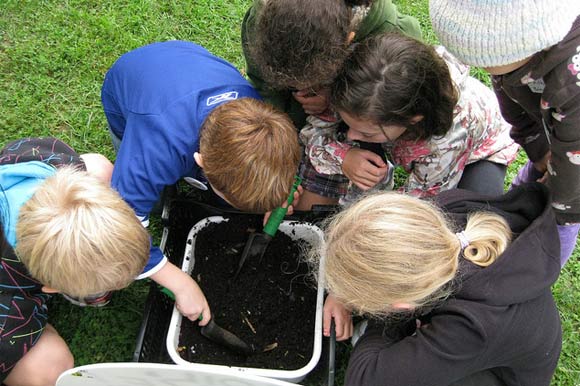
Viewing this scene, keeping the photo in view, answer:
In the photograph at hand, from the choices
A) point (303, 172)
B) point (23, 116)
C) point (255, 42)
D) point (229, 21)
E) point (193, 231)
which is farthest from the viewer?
point (229, 21)

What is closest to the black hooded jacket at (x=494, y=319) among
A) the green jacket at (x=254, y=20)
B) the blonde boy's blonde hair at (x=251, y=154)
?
the blonde boy's blonde hair at (x=251, y=154)

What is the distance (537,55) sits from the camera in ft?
4.23

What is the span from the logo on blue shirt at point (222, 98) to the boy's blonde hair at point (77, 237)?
42 centimetres

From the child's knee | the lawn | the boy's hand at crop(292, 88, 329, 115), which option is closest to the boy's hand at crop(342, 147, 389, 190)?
the boy's hand at crop(292, 88, 329, 115)

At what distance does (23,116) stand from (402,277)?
1.87 metres

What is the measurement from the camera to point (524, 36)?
44.1 inches

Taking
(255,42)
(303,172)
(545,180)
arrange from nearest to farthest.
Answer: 1. (255,42)
2. (545,180)
3. (303,172)

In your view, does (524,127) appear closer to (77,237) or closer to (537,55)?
(537,55)

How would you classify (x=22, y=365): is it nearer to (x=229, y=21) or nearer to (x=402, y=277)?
(x=402, y=277)

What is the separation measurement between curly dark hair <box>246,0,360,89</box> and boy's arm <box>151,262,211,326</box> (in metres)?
0.64

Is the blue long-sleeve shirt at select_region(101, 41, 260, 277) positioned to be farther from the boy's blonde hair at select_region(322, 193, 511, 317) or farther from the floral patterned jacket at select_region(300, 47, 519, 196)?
the boy's blonde hair at select_region(322, 193, 511, 317)

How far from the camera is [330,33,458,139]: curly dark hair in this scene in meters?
1.43

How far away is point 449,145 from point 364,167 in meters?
0.27

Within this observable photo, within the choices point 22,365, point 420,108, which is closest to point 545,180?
point 420,108
